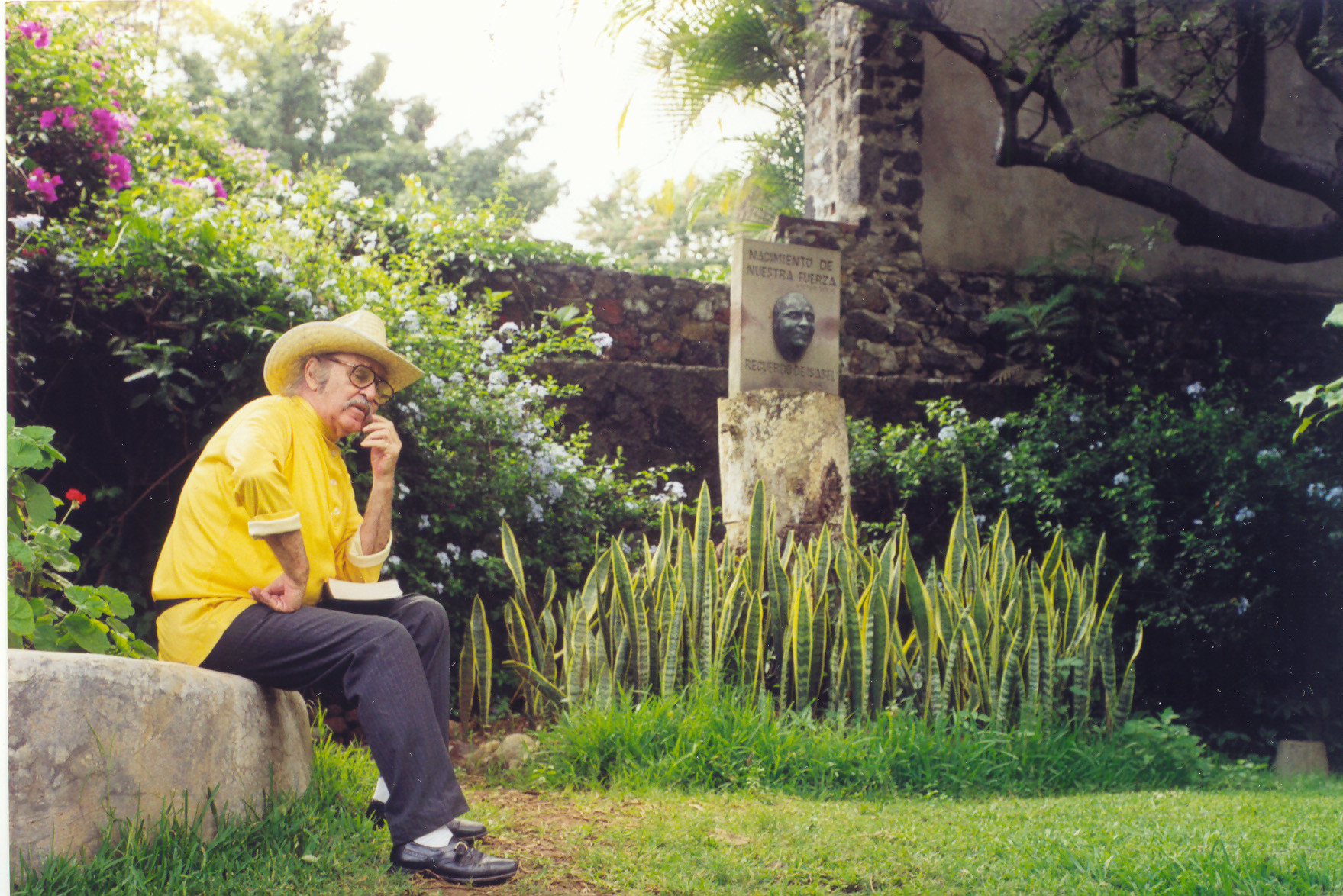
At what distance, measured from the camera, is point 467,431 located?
4.75 metres

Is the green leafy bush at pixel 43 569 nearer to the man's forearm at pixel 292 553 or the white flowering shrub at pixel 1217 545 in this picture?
the man's forearm at pixel 292 553

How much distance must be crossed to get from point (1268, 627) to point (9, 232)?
579 cm

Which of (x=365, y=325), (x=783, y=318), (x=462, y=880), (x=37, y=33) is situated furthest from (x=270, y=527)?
(x=37, y=33)

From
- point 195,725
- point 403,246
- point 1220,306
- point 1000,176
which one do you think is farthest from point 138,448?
point 1220,306

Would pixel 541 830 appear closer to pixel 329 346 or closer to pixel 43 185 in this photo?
pixel 329 346

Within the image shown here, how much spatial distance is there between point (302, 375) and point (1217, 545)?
417 centimetres

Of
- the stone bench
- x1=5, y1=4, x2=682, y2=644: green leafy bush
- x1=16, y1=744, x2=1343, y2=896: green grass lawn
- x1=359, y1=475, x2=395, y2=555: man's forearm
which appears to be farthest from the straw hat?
A: x1=5, y1=4, x2=682, y2=644: green leafy bush

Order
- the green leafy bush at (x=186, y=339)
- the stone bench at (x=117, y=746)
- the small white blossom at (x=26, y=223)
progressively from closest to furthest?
the stone bench at (x=117, y=746) < the small white blossom at (x=26, y=223) < the green leafy bush at (x=186, y=339)

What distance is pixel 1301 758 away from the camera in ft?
14.9

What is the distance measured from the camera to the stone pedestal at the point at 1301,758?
4496 millimetres

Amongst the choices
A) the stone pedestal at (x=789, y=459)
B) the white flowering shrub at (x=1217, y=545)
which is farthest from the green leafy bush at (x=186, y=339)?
the white flowering shrub at (x=1217, y=545)

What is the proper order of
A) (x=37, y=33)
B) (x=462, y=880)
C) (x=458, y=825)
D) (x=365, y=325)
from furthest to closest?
(x=37, y=33), (x=365, y=325), (x=458, y=825), (x=462, y=880)

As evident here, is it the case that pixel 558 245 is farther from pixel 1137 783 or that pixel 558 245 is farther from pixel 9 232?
pixel 1137 783

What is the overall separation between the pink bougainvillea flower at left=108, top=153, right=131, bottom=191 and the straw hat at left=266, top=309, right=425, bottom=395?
9.27ft
